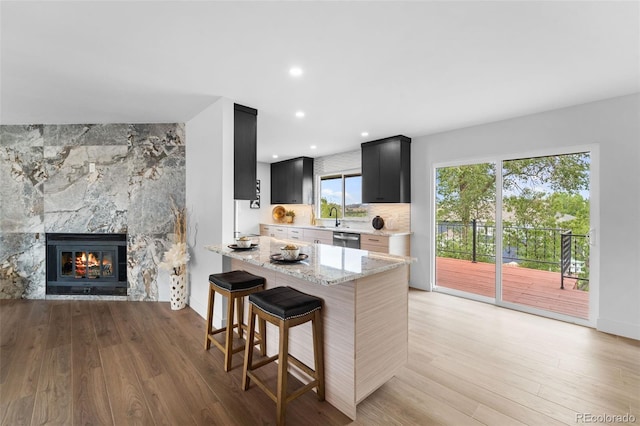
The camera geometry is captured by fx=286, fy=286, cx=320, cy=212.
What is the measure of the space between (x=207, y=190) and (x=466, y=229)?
12.1ft

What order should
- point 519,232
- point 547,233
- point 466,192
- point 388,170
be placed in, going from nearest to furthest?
point 547,233
point 519,232
point 466,192
point 388,170

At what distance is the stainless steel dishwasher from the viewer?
4734 mm

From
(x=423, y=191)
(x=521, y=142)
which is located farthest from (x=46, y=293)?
(x=521, y=142)

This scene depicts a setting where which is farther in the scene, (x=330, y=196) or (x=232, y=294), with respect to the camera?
(x=330, y=196)

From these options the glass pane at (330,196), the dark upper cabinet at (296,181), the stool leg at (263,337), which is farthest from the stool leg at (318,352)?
the dark upper cabinet at (296,181)

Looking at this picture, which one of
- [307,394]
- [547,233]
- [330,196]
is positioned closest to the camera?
[307,394]

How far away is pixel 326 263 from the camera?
204 cm

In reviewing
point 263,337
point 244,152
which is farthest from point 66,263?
point 263,337

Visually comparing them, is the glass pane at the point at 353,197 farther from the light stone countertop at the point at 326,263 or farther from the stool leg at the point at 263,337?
the stool leg at the point at 263,337

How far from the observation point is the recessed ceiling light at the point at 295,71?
238 cm

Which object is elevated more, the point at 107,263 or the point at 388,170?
the point at 388,170

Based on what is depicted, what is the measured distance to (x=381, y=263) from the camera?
2.02 m

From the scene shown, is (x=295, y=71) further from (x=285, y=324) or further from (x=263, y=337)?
(x=263, y=337)

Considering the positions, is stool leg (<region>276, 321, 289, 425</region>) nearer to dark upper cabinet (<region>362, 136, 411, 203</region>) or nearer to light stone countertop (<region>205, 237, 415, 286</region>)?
light stone countertop (<region>205, 237, 415, 286</region>)
